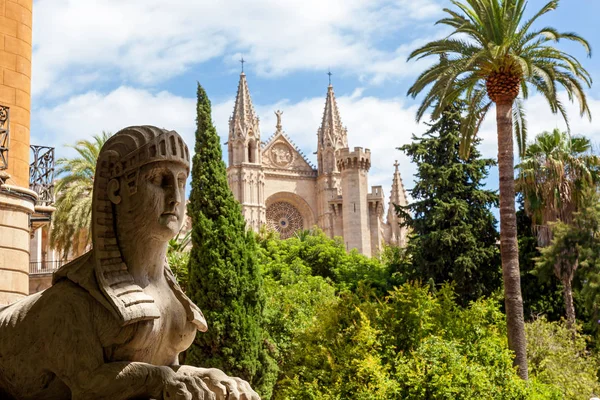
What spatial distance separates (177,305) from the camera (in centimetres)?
381

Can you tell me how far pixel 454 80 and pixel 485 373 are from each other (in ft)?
27.5

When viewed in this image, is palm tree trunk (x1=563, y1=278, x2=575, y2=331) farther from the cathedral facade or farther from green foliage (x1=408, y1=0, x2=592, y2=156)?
the cathedral facade

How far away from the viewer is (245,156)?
85.8 metres

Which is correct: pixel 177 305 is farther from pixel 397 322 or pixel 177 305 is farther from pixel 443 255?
pixel 443 255

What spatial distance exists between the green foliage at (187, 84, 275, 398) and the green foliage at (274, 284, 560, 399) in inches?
44.4

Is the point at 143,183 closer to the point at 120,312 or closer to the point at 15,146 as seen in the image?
the point at 120,312

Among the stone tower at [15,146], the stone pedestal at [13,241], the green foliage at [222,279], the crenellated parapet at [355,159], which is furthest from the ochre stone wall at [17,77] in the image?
the crenellated parapet at [355,159]

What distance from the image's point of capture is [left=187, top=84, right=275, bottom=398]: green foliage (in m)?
19.4

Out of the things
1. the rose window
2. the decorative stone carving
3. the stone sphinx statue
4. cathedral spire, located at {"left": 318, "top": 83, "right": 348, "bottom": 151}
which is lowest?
the stone sphinx statue

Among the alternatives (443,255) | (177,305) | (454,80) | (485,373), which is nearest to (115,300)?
(177,305)

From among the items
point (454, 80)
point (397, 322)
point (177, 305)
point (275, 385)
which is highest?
point (454, 80)

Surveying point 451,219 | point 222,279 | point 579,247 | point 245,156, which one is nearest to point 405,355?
point 222,279

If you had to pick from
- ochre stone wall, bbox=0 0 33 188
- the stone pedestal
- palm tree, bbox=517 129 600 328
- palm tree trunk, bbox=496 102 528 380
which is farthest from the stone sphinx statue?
palm tree, bbox=517 129 600 328

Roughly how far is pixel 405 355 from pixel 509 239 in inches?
171
